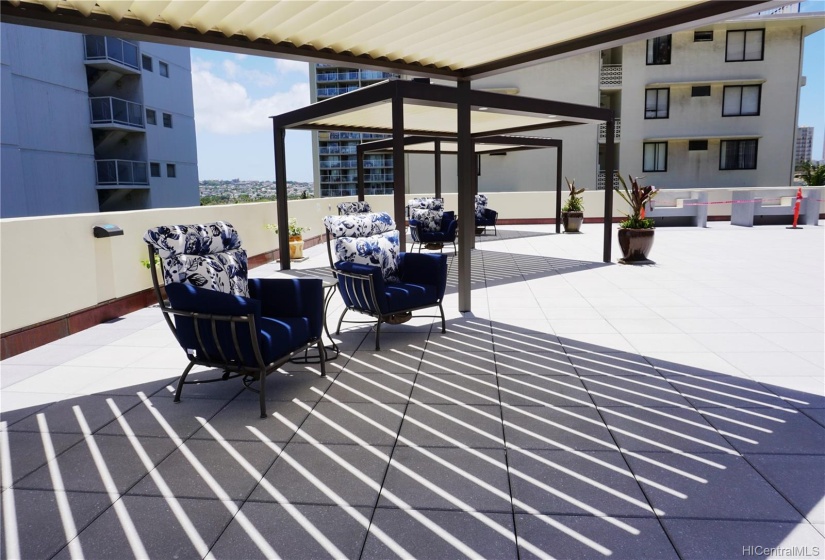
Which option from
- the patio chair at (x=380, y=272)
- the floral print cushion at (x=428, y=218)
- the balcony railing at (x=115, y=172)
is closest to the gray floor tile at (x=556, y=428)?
the patio chair at (x=380, y=272)

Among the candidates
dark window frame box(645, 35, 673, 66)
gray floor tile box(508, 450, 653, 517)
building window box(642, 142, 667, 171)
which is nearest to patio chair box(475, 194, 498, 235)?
gray floor tile box(508, 450, 653, 517)

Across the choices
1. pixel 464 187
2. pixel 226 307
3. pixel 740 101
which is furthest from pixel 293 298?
pixel 740 101

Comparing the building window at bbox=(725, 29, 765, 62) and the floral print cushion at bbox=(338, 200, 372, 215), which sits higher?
the building window at bbox=(725, 29, 765, 62)

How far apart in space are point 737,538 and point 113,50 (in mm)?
25967

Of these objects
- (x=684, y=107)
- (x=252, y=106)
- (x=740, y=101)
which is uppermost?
(x=252, y=106)

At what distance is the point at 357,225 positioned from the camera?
488 centimetres

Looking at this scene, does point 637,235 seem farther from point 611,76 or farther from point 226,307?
point 611,76

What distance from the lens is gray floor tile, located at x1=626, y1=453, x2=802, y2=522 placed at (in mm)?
2084

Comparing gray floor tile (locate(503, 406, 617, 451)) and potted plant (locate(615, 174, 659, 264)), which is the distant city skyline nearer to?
gray floor tile (locate(503, 406, 617, 451))

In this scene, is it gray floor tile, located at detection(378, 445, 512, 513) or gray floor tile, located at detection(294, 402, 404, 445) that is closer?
gray floor tile, located at detection(378, 445, 512, 513)

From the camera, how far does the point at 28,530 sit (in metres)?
2.05

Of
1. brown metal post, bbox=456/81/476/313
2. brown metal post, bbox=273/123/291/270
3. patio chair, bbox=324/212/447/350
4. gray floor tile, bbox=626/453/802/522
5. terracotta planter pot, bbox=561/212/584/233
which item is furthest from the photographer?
terracotta planter pot, bbox=561/212/584/233

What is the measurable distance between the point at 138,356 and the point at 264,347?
5.68 ft

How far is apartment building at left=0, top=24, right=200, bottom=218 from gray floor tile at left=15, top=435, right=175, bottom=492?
18.0 m
